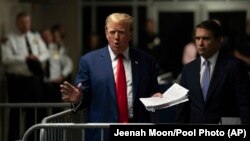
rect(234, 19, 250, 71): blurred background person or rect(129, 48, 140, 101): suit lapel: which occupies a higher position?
rect(129, 48, 140, 101): suit lapel

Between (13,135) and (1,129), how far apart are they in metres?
0.18

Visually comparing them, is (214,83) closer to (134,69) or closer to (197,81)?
(197,81)

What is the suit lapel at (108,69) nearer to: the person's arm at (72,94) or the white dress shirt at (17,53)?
the person's arm at (72,94)

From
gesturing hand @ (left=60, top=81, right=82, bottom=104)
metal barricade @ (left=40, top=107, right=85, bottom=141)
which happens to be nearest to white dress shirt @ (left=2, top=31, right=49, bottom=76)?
metal barricade @ (left=40, top=107, right=85, bottom=141)

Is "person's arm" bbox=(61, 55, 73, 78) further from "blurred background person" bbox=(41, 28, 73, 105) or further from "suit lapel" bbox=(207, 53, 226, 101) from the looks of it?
"suit lapel" bbox=(207, 53, 226, 101)

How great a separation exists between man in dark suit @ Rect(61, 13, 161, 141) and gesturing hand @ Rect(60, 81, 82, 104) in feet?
0.34

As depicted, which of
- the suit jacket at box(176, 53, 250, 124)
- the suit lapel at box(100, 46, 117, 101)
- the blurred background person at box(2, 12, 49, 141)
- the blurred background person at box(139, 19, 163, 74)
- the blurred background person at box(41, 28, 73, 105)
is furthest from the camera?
the blurred background person at box(139, 19, 163, 74)

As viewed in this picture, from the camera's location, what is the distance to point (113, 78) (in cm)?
648

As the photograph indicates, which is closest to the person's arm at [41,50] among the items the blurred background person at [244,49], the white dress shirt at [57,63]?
the white dress shirt at [57,63]

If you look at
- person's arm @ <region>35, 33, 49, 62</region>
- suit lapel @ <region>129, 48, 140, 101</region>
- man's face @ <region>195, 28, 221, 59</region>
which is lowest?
person's arm @ <region>35, 33, 49, 62</region>

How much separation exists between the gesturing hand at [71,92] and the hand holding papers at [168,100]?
20.3 inches

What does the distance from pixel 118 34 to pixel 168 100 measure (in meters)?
0.69

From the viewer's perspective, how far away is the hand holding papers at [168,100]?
6156 millimetres

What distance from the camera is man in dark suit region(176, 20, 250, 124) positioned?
688 centimetres
